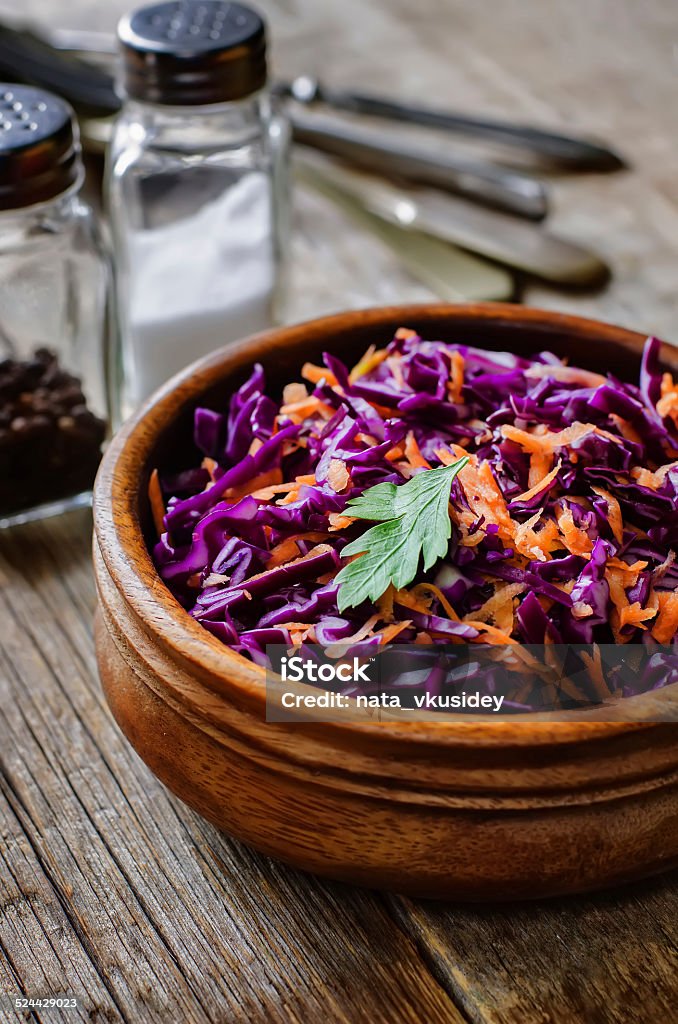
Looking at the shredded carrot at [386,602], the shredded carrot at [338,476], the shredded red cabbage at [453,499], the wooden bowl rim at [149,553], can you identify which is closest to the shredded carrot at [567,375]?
the shredded red cabbage at [453,499]

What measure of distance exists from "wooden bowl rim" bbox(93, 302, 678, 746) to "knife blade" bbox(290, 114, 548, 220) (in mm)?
969

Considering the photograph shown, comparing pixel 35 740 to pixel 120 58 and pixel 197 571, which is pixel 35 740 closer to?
pixel 197 571

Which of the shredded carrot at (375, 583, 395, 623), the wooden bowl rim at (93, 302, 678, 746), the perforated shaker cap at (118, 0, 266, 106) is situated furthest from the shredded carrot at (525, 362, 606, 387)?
the perforated shaker cap at (118, 0, 266, 106)

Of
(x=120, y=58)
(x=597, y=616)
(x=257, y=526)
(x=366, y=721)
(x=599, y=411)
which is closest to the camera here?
(x=366, y=721)

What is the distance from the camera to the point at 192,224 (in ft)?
6.96

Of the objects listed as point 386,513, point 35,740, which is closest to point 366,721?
point 386,513

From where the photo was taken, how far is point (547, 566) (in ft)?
4.02

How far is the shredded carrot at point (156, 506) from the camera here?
1415 millimetres

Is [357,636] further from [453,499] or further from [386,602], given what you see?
[453,499]

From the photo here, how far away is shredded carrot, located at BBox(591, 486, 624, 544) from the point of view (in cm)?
128

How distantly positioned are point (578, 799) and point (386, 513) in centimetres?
37

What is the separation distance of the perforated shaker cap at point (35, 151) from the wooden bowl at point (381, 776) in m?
0.62

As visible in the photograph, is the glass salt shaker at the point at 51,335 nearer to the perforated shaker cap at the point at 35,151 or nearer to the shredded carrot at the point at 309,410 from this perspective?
the perforated shaker cap at the point at 35,151

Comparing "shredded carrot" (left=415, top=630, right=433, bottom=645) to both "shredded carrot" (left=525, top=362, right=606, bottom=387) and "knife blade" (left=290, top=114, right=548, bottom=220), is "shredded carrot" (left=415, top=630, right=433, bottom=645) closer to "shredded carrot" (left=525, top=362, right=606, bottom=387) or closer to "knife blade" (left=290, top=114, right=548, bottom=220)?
"shredded carrot" (left=525, top=362, right=606, bottom=387)
